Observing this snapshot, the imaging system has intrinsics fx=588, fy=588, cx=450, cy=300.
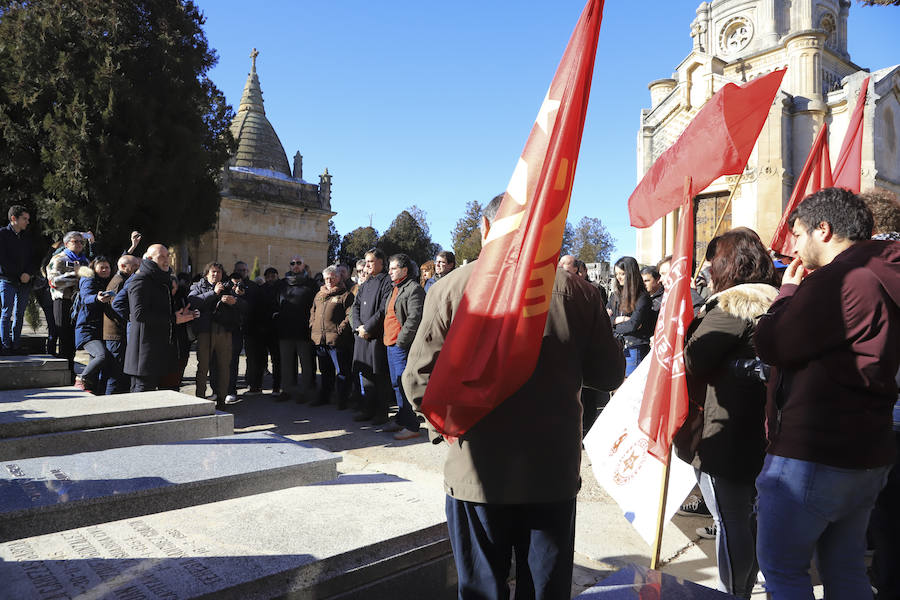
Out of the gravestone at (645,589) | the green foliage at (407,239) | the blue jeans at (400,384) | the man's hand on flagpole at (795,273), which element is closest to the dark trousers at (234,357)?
the blue jeans at (400,384)

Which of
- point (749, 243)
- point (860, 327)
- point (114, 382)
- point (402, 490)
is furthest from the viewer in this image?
point (114, 382)

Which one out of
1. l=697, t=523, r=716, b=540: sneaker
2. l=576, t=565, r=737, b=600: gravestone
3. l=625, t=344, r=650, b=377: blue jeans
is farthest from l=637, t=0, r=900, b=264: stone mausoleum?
l=576, t=565, r=737, b=600: gravestone

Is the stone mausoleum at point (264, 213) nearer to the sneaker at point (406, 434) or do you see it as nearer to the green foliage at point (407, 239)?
the green foliage at point (407, 239)

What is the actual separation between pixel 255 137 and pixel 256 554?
33.5 meters

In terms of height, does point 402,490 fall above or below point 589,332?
below

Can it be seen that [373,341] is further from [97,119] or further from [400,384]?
[97,119]

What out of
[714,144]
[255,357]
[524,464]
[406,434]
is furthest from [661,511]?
[255,357]

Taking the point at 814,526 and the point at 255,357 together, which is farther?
the point at 255,357

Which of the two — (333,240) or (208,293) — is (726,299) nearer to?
(208,293)

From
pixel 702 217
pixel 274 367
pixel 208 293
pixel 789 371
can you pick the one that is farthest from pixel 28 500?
pixel 702 217

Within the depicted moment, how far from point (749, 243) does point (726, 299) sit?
1.39ft

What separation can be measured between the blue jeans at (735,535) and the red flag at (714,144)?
1834 millimetres

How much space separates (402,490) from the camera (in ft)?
12.3

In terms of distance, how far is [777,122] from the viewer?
21.1 meters
